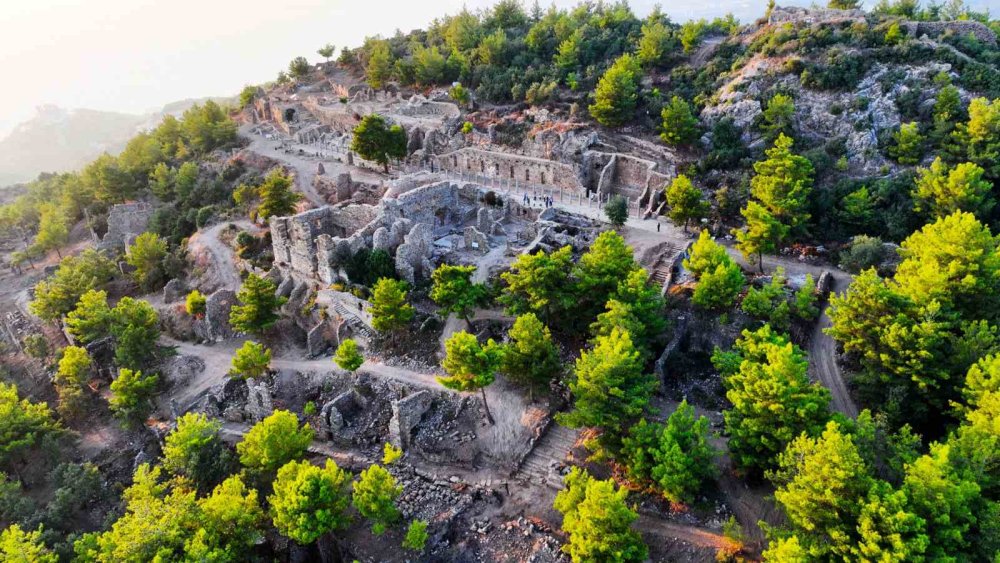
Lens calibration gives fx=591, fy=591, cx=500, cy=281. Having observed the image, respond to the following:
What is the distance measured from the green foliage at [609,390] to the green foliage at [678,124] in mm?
33270

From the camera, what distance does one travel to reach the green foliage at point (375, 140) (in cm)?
6297

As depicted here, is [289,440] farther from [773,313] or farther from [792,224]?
[792,224]

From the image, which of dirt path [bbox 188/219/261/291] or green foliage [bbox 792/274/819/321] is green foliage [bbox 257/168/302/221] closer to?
dirt path [bbox 188/219/261/291]

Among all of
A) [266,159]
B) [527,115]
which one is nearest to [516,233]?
[527,115]

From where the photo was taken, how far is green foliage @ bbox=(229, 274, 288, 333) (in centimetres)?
4334

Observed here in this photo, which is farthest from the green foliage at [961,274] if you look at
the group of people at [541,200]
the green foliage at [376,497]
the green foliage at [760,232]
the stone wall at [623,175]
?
the green foliage at [376,497]

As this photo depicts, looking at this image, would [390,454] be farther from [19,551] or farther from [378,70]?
[378,70]

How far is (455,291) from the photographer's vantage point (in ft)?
131

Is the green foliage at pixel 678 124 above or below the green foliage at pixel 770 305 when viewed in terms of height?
above

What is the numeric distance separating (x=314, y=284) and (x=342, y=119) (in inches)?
1555

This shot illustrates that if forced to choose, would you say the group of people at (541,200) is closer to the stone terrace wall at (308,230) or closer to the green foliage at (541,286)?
the stone terrace wall at (308,230)

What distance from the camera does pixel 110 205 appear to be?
7369 centimetres

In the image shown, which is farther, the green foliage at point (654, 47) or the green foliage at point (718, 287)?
the green foliage at point (654, 47)

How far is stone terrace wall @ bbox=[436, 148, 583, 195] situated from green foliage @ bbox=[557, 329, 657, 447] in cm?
2979
